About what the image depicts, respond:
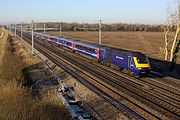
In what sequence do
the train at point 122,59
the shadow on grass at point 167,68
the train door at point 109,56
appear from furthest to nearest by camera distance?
the train door at point 109,56 < the shadow on grass at point 167,68 < the train at point 122,59

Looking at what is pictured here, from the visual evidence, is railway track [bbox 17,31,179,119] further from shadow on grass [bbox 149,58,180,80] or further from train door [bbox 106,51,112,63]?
shadow on grass [bbox 149,58,180,80]

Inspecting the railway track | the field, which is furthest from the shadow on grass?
the railway track

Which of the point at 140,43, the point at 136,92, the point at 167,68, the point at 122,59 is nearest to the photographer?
the point at 136,92

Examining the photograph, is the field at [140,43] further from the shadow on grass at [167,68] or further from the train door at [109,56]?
the train door at [109,56]

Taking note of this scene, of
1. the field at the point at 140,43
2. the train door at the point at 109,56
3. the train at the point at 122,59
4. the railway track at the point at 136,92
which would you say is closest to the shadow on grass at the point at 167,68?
the field at the point at 140,43

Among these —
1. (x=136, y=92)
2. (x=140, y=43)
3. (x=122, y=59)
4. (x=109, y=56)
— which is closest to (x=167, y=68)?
(x=109, y=56)

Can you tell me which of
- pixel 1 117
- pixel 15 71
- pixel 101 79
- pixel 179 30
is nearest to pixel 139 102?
pixel 101 79

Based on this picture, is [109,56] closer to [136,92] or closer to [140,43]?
[136,92]

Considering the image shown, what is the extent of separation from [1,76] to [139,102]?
11.3 metres

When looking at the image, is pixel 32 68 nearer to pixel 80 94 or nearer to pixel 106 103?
pixel 80 94

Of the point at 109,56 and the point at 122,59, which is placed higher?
the point at 122,59

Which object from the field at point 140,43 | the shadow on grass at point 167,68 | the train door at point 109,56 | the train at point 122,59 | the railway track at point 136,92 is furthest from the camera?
the field at point 140,43

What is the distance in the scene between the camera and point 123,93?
21.8 meters

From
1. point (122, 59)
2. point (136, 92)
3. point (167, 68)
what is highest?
point (122, 59)
